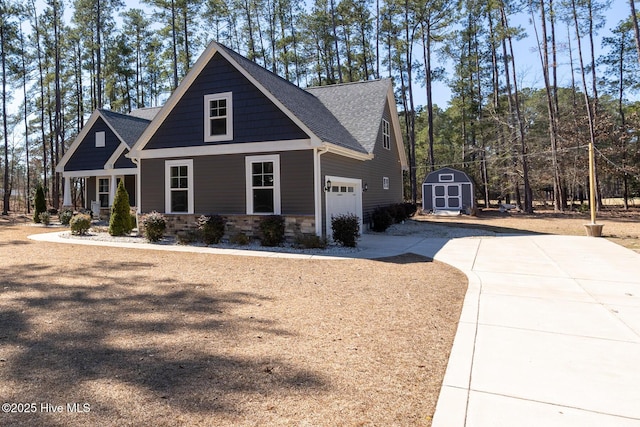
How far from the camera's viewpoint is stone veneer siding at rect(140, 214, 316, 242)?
422 inches

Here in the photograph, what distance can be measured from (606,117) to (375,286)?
28437 mm

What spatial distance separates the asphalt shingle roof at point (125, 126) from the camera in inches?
758

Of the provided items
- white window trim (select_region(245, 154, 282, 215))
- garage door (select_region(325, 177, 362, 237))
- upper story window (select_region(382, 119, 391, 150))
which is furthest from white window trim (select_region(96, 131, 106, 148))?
upper story window (select_region(382, 119, 391, 150))

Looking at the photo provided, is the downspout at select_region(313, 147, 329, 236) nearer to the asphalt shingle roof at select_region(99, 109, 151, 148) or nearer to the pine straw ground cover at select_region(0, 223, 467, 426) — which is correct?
the pine straw ground cover at select_region(0, 223, 467, 426)

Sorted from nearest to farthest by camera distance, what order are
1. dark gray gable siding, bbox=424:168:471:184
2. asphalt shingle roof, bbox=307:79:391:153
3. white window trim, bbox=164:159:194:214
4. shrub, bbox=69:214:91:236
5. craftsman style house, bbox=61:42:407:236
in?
1. craftsman style house, bbox=61:42:407:236
2. white window trim, bbox=164:159:194:214
3. shrub, bbox=69:214:91:236
4. asphalt shingle roof, bbox=307:79:391:153
5. dark gray gable siding, bbox=424:168:471:184

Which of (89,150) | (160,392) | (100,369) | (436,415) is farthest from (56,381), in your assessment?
(89,150)

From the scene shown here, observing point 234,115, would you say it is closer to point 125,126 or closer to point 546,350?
point 546,350

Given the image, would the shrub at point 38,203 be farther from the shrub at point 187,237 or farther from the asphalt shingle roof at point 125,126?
the shrub at point 187,237

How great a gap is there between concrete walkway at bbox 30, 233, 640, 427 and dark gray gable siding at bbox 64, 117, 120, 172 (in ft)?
65.5

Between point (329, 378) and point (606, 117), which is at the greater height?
point (606, 117)

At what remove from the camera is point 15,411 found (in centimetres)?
246

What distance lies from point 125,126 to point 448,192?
2174cm

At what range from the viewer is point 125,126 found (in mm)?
20281

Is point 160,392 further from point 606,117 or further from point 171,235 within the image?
point 606,117
